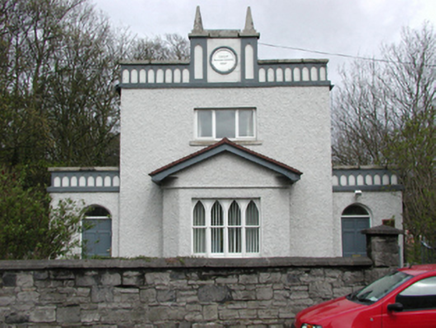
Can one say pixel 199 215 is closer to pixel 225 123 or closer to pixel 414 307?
pixel 225 123

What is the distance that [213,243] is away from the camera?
12.6 meters

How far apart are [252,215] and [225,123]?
327 centimetres

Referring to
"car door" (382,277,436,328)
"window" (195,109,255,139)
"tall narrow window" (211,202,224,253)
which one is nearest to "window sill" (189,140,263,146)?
"window" (195,109,255,139)

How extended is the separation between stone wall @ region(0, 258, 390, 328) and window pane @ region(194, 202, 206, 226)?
497 centimetres

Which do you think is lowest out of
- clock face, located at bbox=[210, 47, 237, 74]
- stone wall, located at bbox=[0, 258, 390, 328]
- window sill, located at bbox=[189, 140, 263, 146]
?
stone wall, located at bbox=[0, 258, 390, 328]

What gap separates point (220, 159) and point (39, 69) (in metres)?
13.5

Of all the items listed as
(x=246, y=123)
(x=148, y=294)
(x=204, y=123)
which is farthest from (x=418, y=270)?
(x=204, y=123)

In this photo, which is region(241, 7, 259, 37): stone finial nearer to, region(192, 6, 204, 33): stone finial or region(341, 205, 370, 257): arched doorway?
region(192, 6, 204, 33): stone finial

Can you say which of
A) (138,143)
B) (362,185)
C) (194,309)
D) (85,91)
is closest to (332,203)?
(362,185)

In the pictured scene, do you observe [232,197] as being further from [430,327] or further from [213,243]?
[430,327]

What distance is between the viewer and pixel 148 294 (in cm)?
766

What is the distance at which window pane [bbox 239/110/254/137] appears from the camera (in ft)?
46.7

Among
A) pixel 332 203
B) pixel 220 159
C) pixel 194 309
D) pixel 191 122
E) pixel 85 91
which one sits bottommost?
pixel 194 309

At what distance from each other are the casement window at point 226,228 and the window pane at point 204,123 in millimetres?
2526
